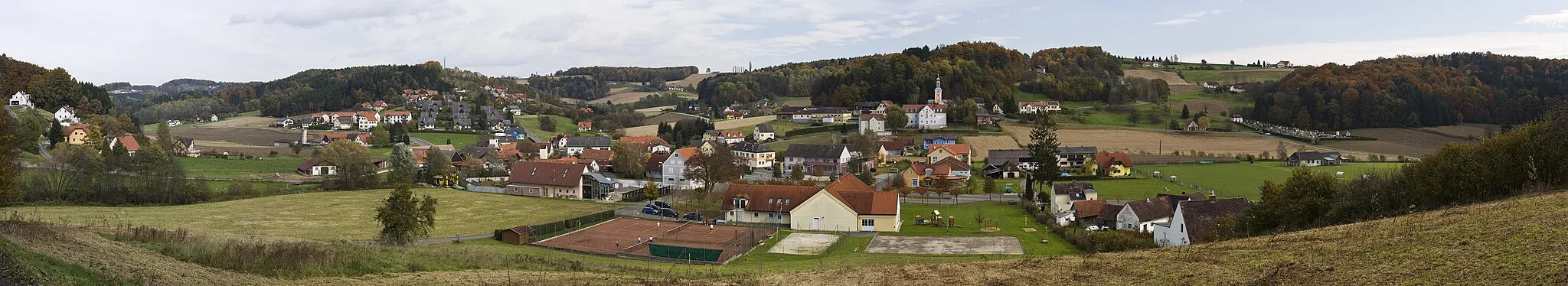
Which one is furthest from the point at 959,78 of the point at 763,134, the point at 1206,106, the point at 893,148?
the point at 893,148

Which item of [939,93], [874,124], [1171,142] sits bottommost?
[1171,142]

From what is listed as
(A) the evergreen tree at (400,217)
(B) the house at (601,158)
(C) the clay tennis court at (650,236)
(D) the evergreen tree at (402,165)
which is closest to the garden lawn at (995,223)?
(C) the clay tennis court at (650,236)

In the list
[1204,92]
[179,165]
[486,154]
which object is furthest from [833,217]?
[1204,92]

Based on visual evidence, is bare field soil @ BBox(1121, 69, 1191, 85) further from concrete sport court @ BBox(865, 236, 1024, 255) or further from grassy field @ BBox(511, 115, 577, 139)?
concrete sport court @ BBox(865, 236, 1024, 255)

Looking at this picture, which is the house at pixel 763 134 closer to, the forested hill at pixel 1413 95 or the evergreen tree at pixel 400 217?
the forested hill at pixel 1413 95

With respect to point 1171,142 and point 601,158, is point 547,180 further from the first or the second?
point 1171,142
